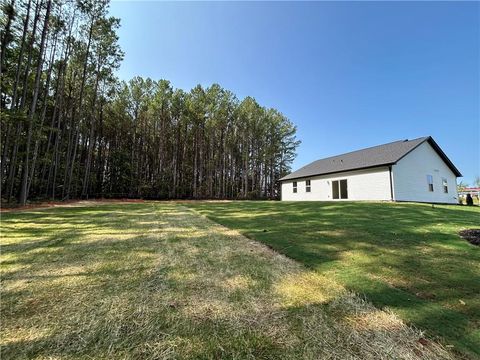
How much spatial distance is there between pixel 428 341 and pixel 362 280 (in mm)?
1095

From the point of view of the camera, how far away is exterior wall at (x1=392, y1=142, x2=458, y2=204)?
14805mm

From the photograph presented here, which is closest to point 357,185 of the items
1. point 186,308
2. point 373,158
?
point 373,158

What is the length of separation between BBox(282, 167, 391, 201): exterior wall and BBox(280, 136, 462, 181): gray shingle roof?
1.37 feet

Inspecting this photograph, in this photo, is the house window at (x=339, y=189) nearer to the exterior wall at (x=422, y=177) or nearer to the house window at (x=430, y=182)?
the exterior wall at (x=422, y=177)

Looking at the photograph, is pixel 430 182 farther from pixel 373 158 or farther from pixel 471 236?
pixel 471 236

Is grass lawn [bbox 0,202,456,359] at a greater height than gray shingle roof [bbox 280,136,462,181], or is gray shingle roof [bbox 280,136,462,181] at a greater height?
gray shingle roof [bbox 280,136,462,181]

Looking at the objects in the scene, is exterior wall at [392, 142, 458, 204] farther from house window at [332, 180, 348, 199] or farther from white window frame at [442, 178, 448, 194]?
house window at [332, 180, 348, 199]

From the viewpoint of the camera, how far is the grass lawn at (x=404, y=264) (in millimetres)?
2152

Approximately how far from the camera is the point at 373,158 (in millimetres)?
16750

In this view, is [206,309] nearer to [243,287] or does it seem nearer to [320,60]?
[243,287]

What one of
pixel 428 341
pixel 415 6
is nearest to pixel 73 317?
pixel 428 341

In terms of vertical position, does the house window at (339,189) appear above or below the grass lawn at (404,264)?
above

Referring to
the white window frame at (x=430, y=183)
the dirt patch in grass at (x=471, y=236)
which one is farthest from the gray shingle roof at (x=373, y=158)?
the dirt patch in grass at (x=471, y=236)

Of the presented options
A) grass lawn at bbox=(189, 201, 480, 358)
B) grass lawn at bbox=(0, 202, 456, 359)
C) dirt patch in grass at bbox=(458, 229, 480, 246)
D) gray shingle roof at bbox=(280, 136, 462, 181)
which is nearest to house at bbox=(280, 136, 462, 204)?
gray shingle roof at bbox=(280, 136, 462, 181)
